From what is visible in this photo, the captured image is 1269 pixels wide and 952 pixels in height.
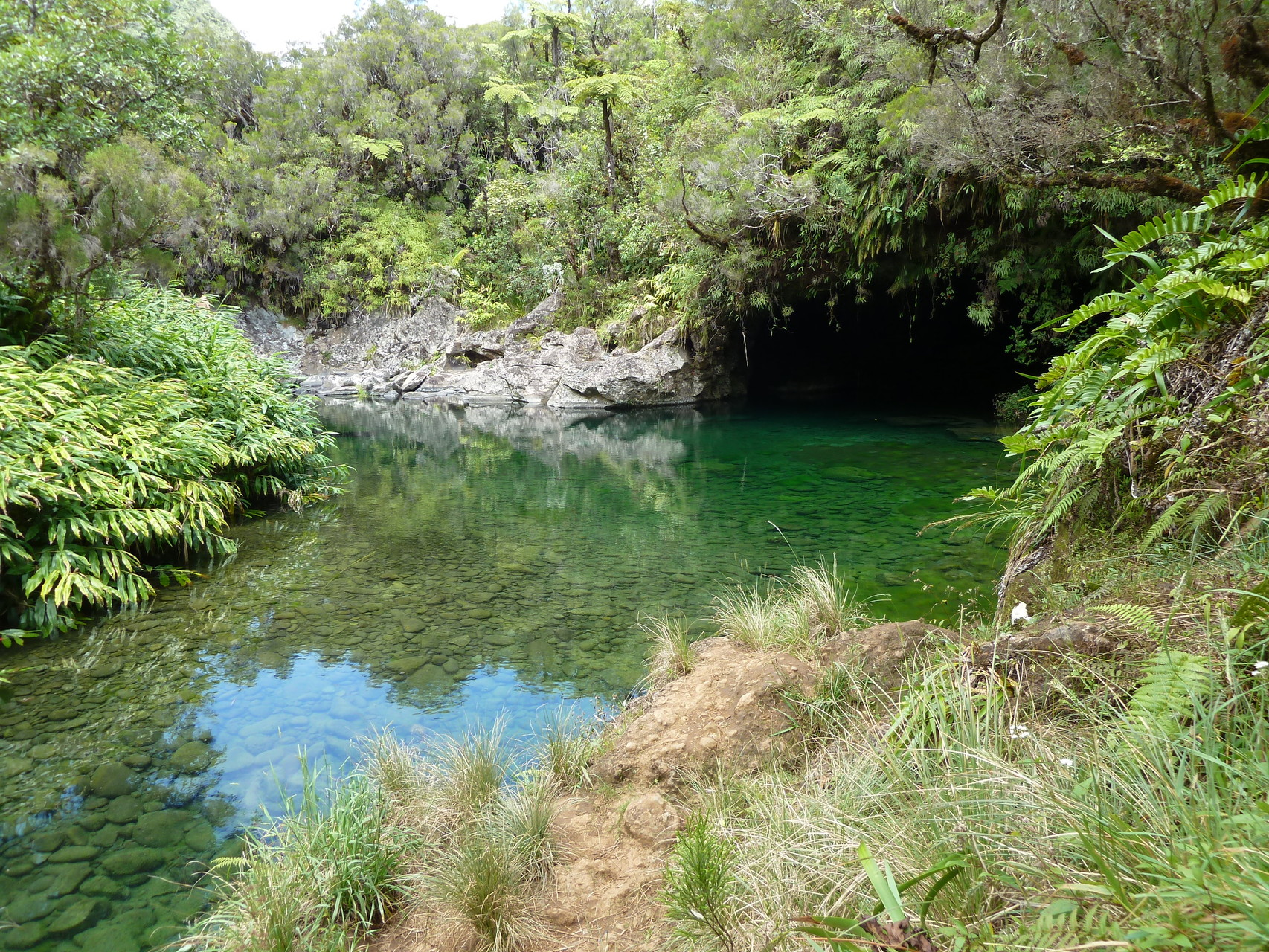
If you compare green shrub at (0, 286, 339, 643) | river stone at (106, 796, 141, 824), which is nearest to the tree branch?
green shrub at (0, 286, 339, 643)

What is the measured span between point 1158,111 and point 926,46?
2552 mm

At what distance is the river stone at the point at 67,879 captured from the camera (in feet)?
8.95

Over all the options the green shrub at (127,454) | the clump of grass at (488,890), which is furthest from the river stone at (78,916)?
the green shrub at (127,454)

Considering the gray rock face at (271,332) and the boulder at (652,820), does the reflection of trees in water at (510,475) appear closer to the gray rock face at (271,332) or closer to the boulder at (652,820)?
the boulder at (652,820)

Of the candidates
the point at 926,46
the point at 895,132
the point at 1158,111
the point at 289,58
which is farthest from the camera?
the point at 289,58

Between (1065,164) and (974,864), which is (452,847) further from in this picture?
(1065,164)

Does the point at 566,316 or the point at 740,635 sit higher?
the point at 566,316

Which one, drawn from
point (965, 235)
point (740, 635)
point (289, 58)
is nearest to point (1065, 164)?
point (965, 235)

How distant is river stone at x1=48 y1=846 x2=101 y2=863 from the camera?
9.51 ft

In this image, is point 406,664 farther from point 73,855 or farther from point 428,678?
point 73,855

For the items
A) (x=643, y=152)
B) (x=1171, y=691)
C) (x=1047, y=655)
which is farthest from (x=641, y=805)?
(x=643, y=152)

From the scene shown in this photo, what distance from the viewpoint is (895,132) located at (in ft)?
31.4

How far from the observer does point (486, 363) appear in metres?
21.0

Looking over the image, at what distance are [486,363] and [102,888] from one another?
1916 centimetres
